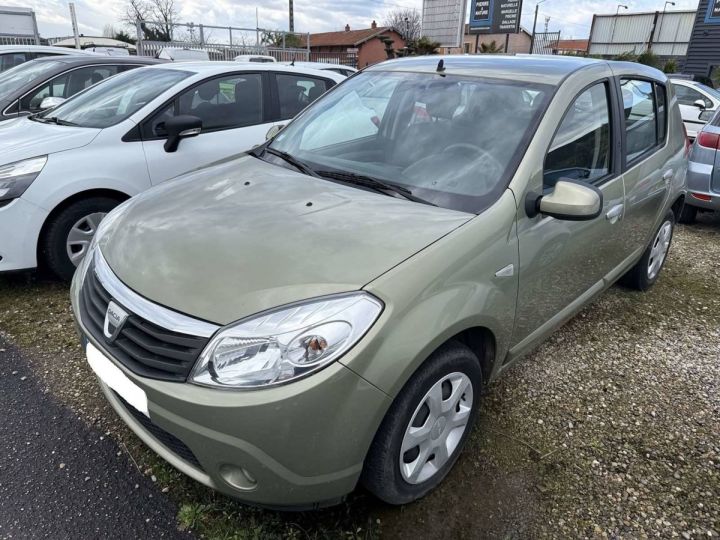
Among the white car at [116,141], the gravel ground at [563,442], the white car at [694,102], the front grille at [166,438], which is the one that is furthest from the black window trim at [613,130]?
the white car at [694,102]

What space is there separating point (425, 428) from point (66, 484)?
1.52m

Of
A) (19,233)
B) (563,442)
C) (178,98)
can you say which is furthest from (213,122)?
(563,442)

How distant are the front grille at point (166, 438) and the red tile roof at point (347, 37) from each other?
47490 mm

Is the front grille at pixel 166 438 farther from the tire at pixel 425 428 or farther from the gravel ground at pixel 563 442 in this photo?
the tire at pixel 425 428

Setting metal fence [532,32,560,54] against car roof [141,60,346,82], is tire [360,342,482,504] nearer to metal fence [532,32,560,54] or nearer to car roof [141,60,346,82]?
car roof [141,60,346,82]

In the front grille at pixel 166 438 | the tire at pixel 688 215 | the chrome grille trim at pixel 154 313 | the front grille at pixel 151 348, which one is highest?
the chrome grille trim at pixel 154 313

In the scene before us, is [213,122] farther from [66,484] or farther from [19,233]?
[66,484]

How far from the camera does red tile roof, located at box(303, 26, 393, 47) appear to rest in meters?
46.2

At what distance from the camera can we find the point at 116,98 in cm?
436

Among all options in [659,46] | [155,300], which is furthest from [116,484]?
[659,46]

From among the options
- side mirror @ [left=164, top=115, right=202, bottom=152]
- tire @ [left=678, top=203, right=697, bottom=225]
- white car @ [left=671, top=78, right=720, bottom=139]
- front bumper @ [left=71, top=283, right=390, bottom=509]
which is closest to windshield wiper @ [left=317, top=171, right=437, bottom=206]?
front bumper @ [left=71, top=283, right=390, bottom=509]

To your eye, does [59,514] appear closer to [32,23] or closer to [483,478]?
[483,478]

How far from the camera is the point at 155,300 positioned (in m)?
1.73

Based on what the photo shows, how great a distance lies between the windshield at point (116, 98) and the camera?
4098mm
